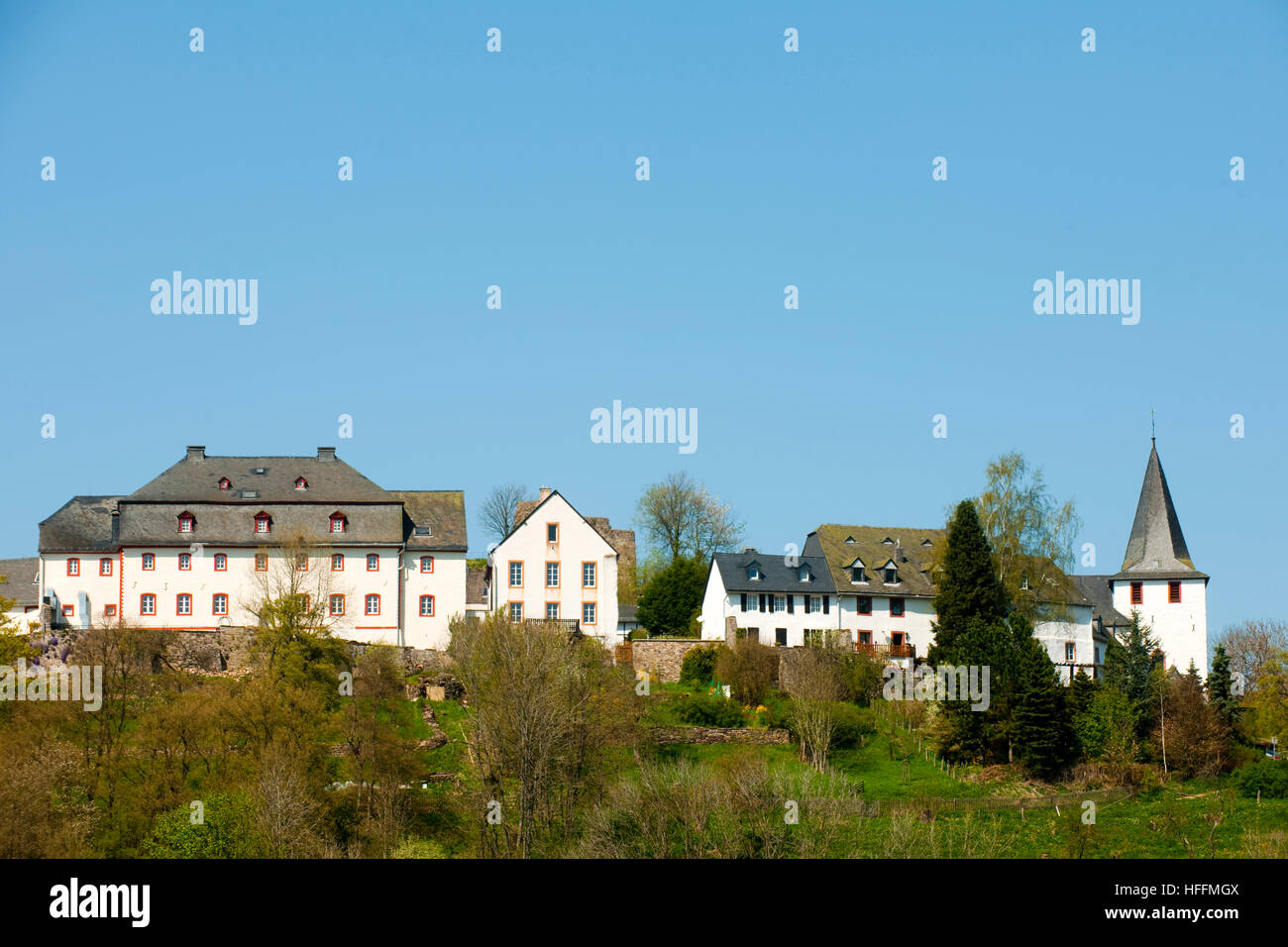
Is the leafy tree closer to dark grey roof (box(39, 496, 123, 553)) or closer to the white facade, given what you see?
the white facade

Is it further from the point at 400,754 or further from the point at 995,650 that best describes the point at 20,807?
the point at 995,650

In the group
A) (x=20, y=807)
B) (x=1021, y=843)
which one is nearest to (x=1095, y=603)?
(x=1021, y=843)

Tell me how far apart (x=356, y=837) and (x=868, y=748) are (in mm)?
20694

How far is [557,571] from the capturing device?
65562 millimetres

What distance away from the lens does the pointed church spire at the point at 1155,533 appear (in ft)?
238

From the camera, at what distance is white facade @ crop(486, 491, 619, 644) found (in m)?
65.1

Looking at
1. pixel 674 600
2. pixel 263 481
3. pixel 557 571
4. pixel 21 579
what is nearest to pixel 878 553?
pixel 674 600

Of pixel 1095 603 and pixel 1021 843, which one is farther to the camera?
pixel 1095 603

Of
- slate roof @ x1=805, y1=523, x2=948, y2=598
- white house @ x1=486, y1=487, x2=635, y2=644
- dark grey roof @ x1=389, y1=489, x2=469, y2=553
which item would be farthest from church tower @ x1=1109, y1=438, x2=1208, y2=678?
dark grey roof @ x1=389, y1=489, x2=469, y2=553

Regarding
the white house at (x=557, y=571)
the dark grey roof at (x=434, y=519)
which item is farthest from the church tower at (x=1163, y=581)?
the dark grey roof at (x=434, y=519)

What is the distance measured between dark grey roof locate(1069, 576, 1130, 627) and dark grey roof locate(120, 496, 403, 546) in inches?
1318

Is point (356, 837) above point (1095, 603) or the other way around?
the other way around

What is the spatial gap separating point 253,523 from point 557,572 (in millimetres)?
13697
